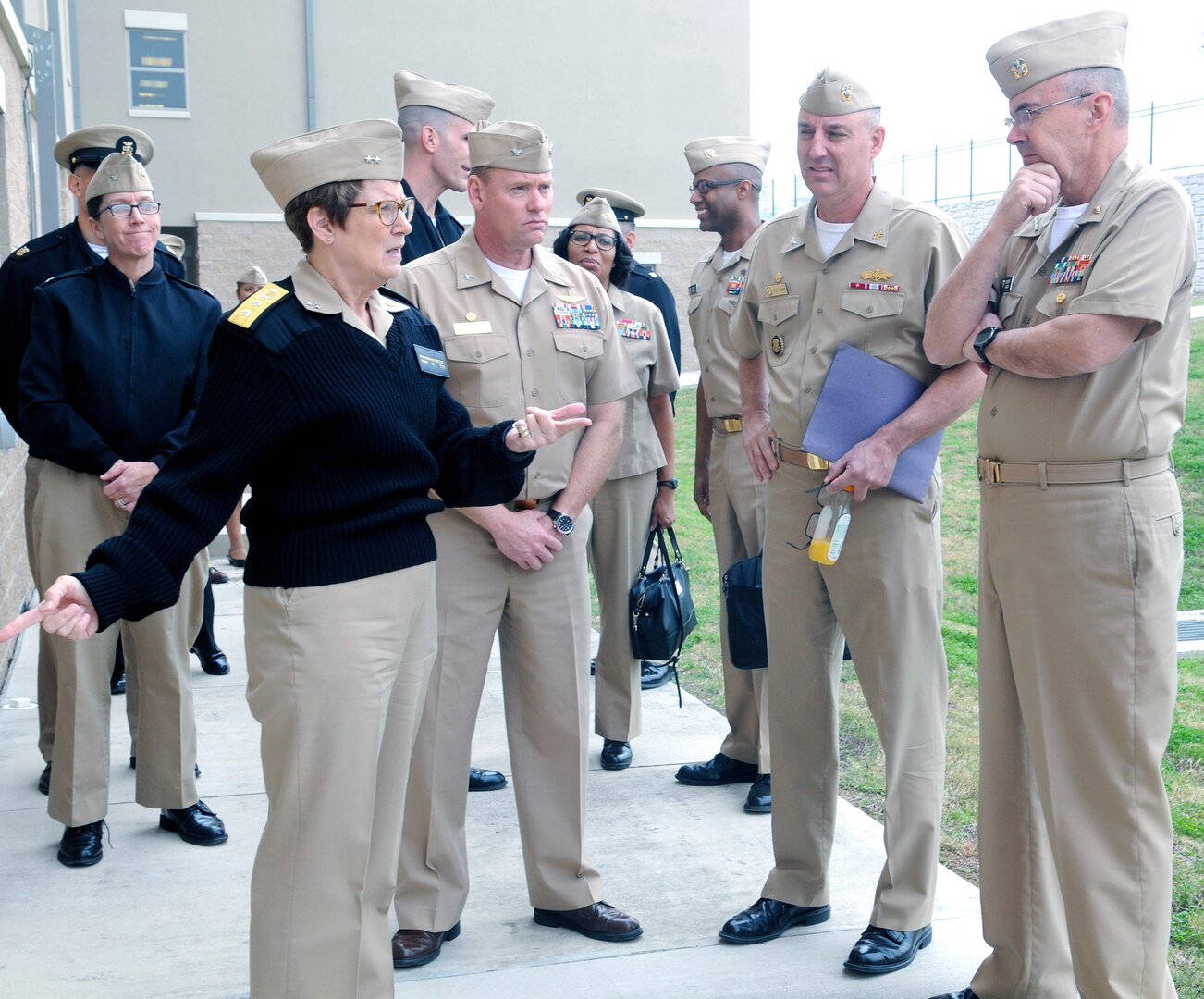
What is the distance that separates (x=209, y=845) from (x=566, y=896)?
4.53 ft

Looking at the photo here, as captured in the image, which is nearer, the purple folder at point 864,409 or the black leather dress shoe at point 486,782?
the purple folder at point 864,409

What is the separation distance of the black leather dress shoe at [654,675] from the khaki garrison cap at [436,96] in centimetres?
277

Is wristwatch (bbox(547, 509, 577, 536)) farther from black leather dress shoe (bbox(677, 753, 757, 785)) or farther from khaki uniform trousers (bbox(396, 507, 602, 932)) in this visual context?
black leather dress shoe (bbox(677, 753, 757, 785))

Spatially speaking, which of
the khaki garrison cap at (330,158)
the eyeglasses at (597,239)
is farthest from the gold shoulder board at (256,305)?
the eyeglasses at (597,239)

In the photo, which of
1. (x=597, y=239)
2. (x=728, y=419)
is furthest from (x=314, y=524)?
(x=597, y=239)

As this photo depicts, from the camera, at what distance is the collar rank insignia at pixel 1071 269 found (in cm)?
278

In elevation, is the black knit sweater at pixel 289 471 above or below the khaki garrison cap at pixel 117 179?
below

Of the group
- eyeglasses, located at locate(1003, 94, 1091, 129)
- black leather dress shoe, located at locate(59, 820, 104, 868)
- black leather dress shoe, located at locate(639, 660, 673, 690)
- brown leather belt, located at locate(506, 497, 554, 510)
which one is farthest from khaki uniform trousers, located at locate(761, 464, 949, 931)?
black leather dress shoe, located at locate(639, 660, 673, 690)

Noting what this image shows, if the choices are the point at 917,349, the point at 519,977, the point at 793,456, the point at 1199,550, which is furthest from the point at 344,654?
the point at 1199,550

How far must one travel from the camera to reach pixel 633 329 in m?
5.41

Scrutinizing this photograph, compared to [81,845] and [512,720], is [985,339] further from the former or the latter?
[81,845]

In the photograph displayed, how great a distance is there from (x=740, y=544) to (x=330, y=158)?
280cm

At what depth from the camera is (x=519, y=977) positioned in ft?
11.0

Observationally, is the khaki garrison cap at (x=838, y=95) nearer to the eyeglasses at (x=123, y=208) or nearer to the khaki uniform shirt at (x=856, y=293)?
the khaki uniform shirt at (x=856, y=293)
